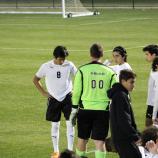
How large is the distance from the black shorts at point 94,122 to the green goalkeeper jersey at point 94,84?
0.33ft

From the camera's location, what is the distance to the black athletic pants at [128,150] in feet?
28.2

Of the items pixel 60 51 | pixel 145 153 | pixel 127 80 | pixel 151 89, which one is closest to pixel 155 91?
pixel 151 89

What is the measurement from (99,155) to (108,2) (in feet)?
231

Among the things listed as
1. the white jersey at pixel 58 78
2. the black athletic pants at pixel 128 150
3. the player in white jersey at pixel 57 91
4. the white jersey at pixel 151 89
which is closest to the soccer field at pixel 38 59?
the player in white jersey at pixel 57 91

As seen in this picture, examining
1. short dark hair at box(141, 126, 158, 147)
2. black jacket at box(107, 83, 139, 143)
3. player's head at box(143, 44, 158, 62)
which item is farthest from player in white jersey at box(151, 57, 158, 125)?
short dark hair at box(141, 126, 158, 147)

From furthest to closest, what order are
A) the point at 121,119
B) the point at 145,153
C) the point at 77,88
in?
the point at 77,88, the point at 121,119, the point at 145,153

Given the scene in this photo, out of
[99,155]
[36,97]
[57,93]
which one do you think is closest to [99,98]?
[99,155]

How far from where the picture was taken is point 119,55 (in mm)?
11539

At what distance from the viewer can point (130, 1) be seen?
259ft

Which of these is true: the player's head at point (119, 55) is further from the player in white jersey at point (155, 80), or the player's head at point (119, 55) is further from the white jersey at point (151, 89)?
the player in white jersey at point (155, 80)

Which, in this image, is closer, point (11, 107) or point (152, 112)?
point (152, 112)

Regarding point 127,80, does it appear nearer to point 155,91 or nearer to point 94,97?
point 94,97

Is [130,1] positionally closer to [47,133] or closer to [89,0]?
[89,0]

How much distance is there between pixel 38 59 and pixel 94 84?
15.3 m
